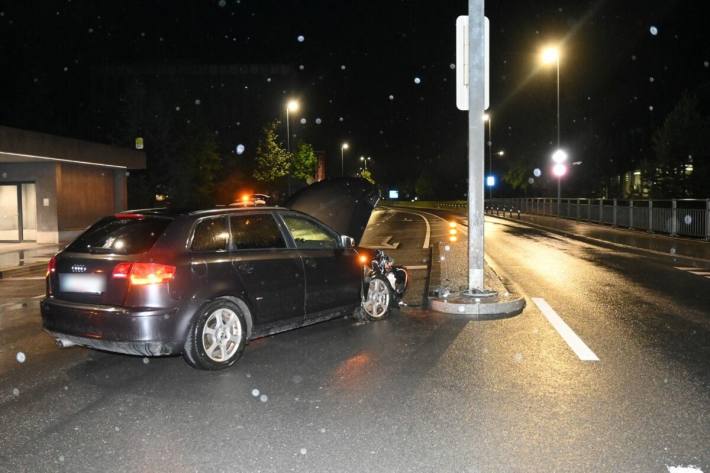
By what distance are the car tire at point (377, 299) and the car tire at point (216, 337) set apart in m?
2.35

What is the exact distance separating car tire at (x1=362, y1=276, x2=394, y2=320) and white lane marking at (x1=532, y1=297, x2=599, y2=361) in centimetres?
213

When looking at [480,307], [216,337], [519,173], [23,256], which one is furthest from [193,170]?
[519,173]

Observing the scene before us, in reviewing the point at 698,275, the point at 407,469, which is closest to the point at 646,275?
the point at 698,275

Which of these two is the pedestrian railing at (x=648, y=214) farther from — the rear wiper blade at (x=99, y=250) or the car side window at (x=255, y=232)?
the rear wiper blade at (x=99, y=250)

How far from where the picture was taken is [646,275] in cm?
1298

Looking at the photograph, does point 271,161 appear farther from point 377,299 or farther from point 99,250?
point 99,250

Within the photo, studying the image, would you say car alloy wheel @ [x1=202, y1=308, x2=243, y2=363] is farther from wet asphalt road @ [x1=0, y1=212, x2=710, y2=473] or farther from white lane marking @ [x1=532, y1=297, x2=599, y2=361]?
white lane marking @ [x1=532, y1=297, x2=599, y2=361]

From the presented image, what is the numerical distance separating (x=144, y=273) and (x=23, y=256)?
47.3 ft

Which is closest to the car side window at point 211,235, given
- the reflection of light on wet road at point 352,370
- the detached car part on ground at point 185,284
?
the detached car part on ground at point 185,284

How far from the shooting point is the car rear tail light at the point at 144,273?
19.1ft

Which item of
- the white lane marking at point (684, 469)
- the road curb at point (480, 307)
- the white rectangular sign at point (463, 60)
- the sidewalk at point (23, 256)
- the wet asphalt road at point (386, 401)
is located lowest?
the white lane marking at point (684, 469)

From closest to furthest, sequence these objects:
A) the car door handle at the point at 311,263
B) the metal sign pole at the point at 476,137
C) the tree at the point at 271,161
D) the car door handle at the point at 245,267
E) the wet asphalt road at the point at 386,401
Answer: the wet asphalt road at the point at 386,401 < the car door handle at the point at 245,267 < the car door handle at the point at 311,263 < the metal sign pole at the point at 476,137 < the tree at the point at 271,161

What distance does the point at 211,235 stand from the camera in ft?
21.1

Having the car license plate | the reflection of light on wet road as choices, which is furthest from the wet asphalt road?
the car license plate
